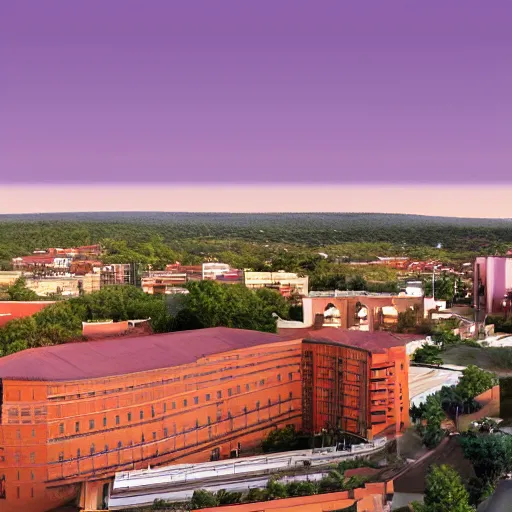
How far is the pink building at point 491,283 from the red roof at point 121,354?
12.3 meters

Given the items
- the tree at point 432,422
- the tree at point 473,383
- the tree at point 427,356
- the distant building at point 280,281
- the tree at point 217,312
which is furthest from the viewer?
the distant building at point 280,281

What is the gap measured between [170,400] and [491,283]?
15.1m

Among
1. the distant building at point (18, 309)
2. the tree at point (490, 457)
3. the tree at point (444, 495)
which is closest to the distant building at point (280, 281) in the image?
the distant building at point (18, 309)

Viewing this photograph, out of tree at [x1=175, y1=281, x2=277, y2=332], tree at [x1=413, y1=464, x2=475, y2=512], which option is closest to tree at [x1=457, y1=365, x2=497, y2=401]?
tree at [x1=175, y1=281, x2=277, y2=332]

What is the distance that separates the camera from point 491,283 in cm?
2423

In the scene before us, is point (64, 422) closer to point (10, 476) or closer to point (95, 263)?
point (10, 476)

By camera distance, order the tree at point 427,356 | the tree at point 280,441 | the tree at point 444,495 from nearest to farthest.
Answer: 1. the tree at point 444,495
2. the tree at point 280,441
3. the tree at point 427,356

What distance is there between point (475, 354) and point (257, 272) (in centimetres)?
1220

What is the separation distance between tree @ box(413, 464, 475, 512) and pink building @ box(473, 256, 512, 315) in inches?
563

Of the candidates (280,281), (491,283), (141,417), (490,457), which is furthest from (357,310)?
(141,417)

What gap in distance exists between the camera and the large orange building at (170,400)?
921 cm

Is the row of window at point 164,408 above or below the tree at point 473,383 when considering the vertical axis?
above

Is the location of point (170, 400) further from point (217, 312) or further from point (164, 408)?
point (217, 312)

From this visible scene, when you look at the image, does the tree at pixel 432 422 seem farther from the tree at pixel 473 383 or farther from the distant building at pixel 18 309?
the distant building at pixel 18 309
